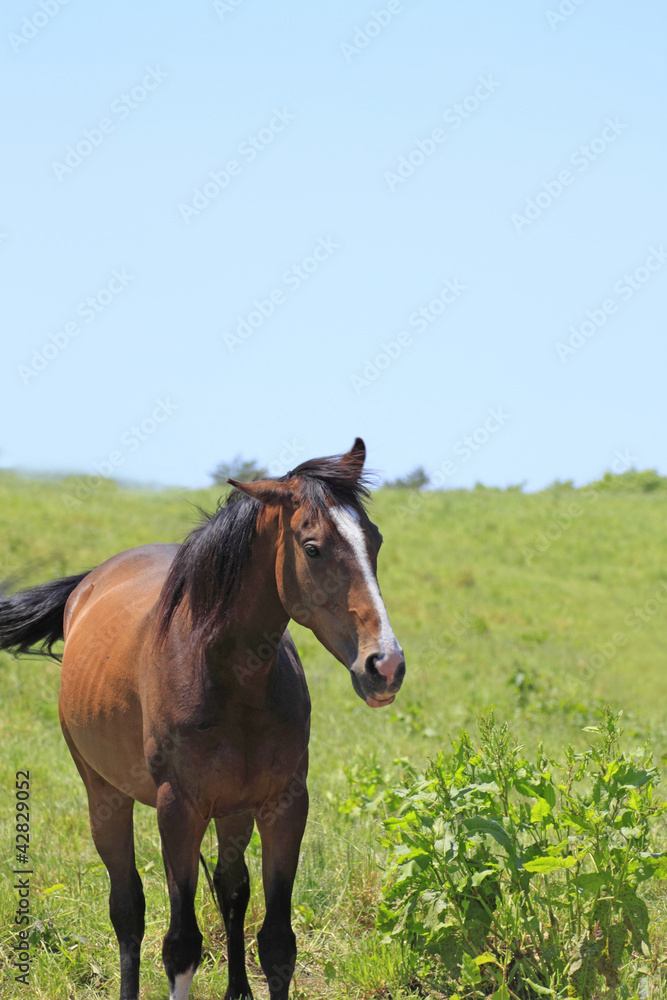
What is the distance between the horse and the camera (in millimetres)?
3006

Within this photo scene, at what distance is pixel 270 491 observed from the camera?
3.21 metres

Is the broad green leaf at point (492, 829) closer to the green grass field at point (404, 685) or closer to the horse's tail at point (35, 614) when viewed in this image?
the green grass field at point (404, 685)

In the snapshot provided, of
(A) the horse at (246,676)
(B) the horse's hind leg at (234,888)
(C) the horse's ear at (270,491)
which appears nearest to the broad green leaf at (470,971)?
(A) the horse at (246,676)

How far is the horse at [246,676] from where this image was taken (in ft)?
9.86

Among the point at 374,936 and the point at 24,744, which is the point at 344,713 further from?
the point at 374,936

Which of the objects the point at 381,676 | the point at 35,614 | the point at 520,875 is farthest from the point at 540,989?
the point at 35,614

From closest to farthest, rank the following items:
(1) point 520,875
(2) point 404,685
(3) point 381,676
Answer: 1. (3) point 381,676
2. (1) point 520,875
3. (2) point 404,685

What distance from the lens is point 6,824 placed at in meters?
5.90

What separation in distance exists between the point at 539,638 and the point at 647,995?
1376 centimetres

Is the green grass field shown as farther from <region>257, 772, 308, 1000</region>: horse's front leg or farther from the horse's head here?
the horse's head

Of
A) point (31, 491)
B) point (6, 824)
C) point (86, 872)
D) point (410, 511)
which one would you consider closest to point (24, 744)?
point (6, 824)

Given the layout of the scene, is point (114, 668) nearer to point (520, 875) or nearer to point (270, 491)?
point (270, 491)

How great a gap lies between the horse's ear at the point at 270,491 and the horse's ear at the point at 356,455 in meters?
0.26

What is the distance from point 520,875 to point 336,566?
1587 mm
